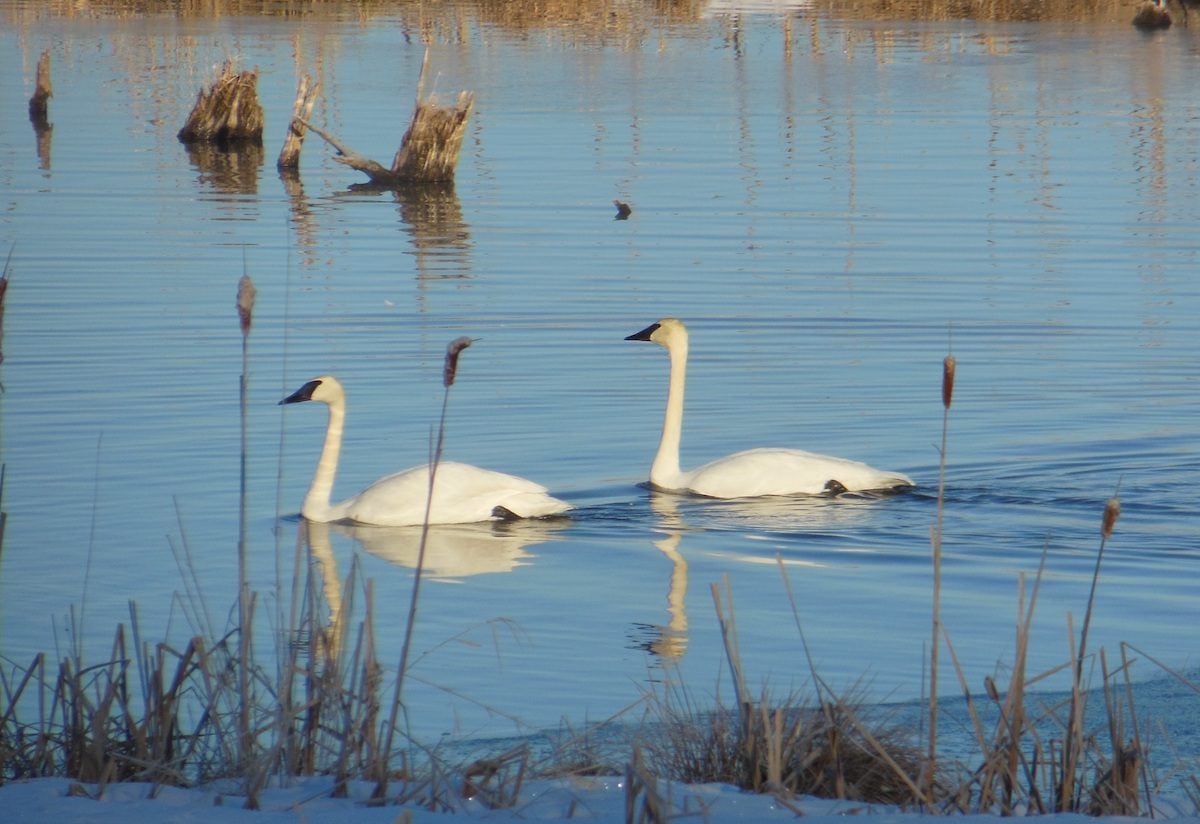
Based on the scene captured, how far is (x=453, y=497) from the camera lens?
902 centimetres

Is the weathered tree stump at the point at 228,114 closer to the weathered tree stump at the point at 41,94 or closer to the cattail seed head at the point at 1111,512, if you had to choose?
the weathered tree stump at the point at 41,94

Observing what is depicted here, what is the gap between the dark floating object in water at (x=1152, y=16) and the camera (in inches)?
1496

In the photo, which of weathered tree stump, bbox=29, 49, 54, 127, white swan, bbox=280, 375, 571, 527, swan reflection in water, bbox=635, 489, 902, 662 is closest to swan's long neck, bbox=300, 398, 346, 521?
white swan, bbox=280, 375, 571, 527

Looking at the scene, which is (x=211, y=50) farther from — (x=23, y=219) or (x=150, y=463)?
(x=150, y=463)

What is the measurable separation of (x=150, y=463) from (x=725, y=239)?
8.87m

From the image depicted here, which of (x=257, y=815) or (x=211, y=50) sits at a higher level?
(x=211, y=50)

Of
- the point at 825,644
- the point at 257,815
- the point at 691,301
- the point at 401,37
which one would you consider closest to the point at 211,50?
the point at 401,37

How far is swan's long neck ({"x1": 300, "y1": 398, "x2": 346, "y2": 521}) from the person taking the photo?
9.15 metres

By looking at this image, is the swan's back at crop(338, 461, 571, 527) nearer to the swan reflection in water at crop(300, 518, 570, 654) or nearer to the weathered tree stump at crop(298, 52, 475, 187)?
the swan reflection in water at crop(300, 518, 570, 654)

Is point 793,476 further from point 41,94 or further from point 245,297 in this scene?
point 41,94

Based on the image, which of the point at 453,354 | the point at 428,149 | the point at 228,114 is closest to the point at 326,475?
the point at 453,354

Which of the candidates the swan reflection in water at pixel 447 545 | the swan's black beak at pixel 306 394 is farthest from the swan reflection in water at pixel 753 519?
the swan's black beak at pixel 306 394

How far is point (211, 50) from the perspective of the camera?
36281mm

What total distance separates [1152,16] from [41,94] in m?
22.4
